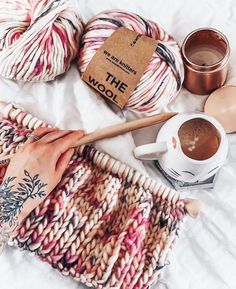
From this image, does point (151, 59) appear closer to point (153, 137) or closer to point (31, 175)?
point (153, 137)

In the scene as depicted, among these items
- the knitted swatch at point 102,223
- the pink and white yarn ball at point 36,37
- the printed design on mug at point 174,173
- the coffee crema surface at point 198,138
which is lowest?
the knitted swatch at point 102,223

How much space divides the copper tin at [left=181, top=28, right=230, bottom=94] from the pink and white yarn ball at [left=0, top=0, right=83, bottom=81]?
0.52 ft

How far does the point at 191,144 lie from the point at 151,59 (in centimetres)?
13

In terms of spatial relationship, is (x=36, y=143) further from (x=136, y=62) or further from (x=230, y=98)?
(x=230, y=98)

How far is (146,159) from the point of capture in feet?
2.83

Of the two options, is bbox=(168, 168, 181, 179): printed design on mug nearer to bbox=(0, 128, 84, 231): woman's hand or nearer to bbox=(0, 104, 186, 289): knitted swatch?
bbox=(0, 104, 186, 289): knitted swatch

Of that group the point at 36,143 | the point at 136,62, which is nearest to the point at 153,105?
the point at 136,62

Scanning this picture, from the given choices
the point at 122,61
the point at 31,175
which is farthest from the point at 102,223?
the point at 122,61

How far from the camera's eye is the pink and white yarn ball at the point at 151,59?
0.84m

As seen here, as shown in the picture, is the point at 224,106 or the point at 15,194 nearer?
the point at 15,194

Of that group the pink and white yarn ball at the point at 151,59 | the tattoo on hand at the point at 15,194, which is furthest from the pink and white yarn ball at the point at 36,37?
the tattoo on hand at the point at 15,194

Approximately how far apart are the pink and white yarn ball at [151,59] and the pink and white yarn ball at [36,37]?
2 cm

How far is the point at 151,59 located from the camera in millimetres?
838

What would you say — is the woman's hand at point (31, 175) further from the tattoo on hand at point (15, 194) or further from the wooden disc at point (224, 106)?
the wooden disc at point (224, 106)
